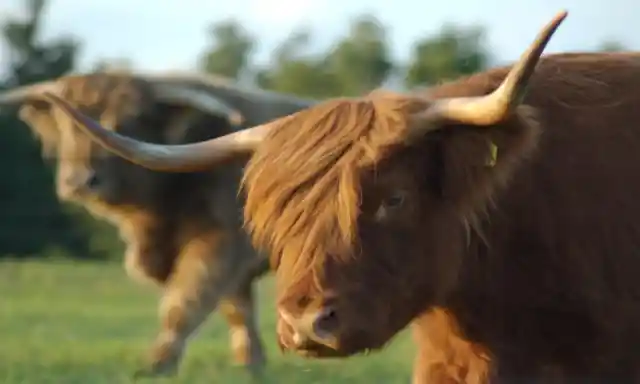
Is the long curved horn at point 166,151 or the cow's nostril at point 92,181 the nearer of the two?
the long curved horn at point 166,151

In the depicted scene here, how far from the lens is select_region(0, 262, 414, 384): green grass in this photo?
26.0 ft

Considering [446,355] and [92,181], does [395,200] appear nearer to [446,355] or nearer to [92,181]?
[446,355]

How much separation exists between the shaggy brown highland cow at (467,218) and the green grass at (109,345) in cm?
310

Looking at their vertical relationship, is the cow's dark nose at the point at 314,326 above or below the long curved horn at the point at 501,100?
below

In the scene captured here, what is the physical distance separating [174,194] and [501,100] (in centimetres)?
598

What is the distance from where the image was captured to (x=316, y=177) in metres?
4.25

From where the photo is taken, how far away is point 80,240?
2966 cm

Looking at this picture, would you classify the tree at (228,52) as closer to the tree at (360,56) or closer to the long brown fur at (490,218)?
the tree at (360,56)

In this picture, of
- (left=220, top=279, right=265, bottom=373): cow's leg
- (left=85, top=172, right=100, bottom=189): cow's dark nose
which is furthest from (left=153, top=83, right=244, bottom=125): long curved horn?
(left=220, top=279, right=265, bottom=373): cow's leg

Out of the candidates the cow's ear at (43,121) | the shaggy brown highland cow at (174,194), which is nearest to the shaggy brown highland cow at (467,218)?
the shaggy brown highland cow at (174,194)

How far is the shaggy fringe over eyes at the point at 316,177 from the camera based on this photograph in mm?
4156

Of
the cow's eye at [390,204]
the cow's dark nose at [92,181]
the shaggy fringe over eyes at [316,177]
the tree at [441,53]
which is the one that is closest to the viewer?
the shaggy fringe over eyes at [316,177]

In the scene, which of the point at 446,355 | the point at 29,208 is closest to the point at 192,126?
the point at 446,355

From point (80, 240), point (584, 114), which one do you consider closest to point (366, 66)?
point (80, 240)
